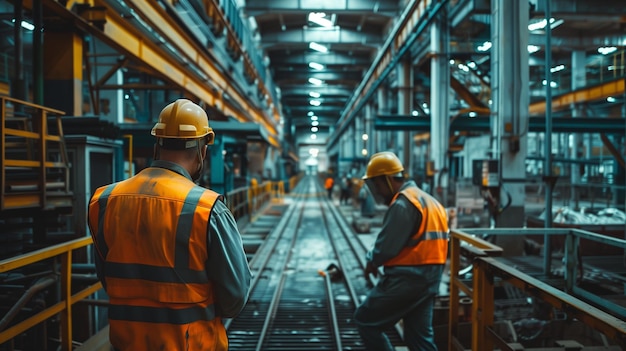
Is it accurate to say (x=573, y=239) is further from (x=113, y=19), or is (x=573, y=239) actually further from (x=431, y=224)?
(x=113, y=19)

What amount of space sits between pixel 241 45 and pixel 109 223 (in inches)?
595

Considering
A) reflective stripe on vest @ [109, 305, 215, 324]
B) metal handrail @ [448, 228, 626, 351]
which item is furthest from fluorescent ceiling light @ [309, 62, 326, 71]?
reflective stripe on vest @ [109, 305, 215, 324]

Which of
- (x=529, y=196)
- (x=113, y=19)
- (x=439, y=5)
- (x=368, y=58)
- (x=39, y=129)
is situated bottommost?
(x=529, y=196)

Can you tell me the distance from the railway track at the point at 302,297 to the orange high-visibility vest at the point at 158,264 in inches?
112

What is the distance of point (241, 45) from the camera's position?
15.7m

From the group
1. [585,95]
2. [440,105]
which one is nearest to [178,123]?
[440,105]

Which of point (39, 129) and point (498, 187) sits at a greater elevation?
point (39, 129)

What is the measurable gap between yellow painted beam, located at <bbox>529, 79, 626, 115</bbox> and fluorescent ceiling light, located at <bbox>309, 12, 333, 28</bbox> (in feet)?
34.9

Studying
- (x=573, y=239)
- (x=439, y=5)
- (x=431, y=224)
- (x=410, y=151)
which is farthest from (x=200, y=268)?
(x=410, y=151)

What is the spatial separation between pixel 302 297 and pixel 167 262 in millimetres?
4811

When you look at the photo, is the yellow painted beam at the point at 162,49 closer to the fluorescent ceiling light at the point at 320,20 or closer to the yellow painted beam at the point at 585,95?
the fluorescent ceiling light at the point at 320,20

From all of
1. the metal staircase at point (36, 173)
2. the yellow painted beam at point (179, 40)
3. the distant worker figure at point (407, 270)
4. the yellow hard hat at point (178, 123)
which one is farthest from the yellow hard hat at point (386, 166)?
the yellow painted beam at point (179, 40)

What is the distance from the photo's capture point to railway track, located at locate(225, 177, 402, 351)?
14.8 ft

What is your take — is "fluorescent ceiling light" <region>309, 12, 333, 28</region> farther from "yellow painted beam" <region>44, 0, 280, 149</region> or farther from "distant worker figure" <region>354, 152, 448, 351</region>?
"distant worker figure" <region>354, 152, 448, 351</region>
